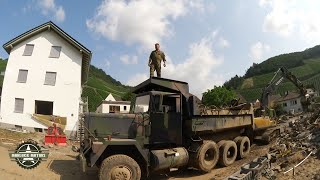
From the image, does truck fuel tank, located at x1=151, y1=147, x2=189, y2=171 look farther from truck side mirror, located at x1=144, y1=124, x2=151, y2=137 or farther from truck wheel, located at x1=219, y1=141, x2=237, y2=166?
truck wheel, located at x1=219, y1=141, x2=237, y2=166

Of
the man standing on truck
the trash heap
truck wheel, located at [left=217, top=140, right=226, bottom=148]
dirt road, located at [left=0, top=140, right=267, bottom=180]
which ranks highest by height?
the man standing on truck

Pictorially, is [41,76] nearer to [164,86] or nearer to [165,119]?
[164,86]

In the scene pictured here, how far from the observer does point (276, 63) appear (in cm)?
13000

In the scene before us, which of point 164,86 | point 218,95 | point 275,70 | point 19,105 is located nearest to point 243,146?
point 164,86

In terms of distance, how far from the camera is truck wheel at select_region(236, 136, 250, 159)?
1434cm

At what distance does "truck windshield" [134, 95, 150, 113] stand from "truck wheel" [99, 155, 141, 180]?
1.91 metres

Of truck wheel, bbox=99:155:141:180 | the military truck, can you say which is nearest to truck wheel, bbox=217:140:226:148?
the military truck

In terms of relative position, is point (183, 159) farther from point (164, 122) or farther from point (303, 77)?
point (303, 77)

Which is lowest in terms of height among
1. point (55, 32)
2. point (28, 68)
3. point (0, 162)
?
point (0, 162)

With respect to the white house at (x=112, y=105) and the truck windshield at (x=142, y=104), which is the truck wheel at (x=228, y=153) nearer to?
the truck windshield at (x=142, y=104)

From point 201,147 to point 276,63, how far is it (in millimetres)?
125822

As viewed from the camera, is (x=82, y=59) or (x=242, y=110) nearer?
(x=242, y=110)

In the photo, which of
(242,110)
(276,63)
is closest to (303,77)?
(276,63)

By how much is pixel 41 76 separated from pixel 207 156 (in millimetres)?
19053
